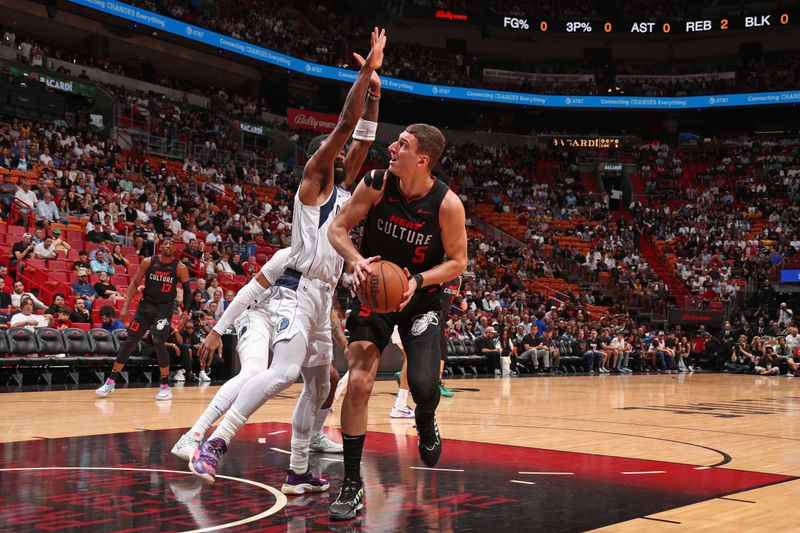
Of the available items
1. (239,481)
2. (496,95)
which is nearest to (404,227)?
(239,481)

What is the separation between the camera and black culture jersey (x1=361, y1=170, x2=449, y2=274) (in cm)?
486

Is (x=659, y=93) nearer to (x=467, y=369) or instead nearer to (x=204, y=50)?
(x=204, y=50)

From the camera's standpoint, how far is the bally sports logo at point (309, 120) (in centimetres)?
3606

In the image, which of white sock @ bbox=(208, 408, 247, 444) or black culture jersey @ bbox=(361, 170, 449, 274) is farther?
white sock @ bbox=(208, 408, 247, 444)

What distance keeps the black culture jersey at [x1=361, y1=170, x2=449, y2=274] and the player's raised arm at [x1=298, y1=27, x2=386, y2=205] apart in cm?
31

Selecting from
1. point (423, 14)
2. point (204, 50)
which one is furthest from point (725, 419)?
point (423, 14)

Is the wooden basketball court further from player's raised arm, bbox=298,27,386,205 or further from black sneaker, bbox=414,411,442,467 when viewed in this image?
player's raised arm, bbox=298,27,386,205

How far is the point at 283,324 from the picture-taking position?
16.9 feet

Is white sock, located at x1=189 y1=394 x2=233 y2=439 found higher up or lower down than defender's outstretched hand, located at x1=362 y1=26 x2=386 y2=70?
lower down

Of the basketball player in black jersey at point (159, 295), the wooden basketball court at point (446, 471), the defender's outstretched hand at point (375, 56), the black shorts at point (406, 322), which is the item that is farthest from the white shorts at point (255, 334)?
the basketball player in black jersey at point (159, 295)

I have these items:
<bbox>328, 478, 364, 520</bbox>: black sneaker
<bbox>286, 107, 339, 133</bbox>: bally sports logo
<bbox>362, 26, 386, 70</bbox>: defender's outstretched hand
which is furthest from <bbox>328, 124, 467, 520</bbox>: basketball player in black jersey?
<bbox>286, 107, 339, 133</bbox>: bally sports logo

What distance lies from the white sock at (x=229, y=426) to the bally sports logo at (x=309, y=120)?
31850 mm

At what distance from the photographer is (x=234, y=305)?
6008 millimetres

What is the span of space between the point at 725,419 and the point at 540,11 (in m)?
37.5
